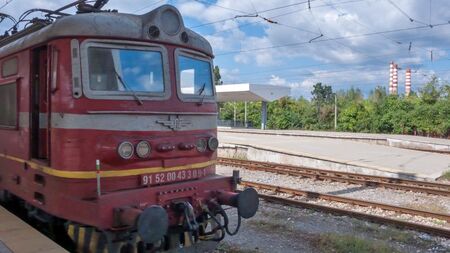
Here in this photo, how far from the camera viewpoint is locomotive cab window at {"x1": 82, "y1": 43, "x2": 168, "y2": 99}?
510 cm

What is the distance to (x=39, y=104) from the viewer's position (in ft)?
18.8

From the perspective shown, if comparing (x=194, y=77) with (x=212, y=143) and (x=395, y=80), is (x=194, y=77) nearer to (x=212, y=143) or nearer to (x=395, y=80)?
(x=212, y=143)

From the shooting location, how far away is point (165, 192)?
5379 millimetres

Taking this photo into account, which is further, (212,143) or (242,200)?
(212,143)

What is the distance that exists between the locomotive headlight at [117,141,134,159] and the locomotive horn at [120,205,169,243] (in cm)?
63

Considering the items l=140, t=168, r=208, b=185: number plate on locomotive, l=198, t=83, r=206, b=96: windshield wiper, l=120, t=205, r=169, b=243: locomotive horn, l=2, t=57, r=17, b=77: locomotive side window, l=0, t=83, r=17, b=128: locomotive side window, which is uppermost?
l=2, t=57, r=17, b=77: locomotive side window

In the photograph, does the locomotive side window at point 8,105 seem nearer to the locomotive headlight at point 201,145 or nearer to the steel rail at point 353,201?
the locomotive headlight at point 201,145

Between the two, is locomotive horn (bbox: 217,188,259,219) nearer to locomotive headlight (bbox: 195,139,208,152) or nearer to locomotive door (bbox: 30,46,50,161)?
locomotive headlight (bbox: 195,139,208,152)

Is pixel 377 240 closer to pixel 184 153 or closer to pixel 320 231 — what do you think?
pixel 320 231

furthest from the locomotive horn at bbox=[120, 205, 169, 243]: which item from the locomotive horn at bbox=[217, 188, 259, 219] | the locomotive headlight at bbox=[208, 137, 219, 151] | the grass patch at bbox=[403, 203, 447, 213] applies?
the grass patch at bbox=[403, 203, 447, 213]

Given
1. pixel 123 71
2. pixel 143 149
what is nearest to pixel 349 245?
pixel 143 149

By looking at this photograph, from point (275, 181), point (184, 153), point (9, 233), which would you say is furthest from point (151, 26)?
point (275, 181)

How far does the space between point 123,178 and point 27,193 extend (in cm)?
165

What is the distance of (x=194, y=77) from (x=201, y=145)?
3.13ft
